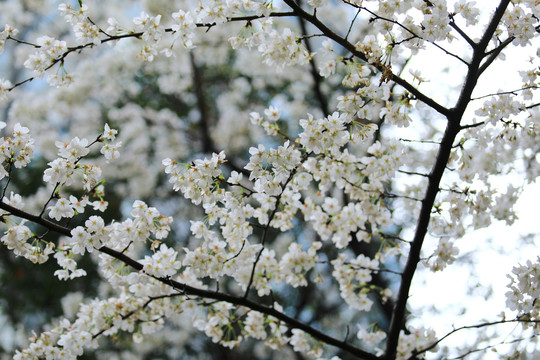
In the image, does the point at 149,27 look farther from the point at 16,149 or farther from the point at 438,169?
the point at 438,169

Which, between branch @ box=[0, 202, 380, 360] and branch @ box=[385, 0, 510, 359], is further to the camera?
branch @ box=[385, 0, 510, 359]

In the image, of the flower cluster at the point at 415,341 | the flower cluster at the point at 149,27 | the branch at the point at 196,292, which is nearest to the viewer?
the branch at the point at 196,292

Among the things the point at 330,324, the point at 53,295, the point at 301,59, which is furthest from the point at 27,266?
the point at 301,59

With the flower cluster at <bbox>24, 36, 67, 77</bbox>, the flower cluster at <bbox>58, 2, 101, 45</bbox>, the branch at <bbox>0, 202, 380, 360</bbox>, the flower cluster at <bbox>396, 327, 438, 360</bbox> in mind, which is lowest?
the branch at <bbox>0, 202, 380, 360</bbox>

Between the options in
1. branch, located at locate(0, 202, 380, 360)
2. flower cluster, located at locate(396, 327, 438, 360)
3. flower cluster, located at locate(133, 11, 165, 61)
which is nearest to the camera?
branch, located at locate(0, 202, 380, 360)

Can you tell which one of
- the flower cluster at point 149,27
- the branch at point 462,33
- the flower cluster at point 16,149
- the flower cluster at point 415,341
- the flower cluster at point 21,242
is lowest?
the flower cluster at point 21,242

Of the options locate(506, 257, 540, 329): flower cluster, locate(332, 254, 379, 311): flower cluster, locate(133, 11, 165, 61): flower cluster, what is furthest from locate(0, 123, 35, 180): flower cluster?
locate(506, 257, 540, 329): flower cluster

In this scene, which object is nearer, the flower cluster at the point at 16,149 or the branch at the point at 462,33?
the flower cluster at the point at 16,149

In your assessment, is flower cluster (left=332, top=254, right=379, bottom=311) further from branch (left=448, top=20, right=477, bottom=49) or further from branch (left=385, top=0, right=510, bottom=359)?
branch (left=448, top=20, right=477, bottom=49)

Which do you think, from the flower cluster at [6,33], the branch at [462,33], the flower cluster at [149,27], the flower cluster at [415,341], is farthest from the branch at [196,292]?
the branch at [462,33]

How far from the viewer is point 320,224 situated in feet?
11.4

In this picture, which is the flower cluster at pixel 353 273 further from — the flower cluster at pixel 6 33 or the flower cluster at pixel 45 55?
the flower cluster at pixel 6 33

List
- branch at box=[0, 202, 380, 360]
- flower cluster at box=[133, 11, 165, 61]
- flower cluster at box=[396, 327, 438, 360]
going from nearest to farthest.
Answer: branch at box=[0, 202, 380, 360] < flower cluster at box=[133, 11, 165, 61] < flower cluster at box=[396, 327, 438, 360]

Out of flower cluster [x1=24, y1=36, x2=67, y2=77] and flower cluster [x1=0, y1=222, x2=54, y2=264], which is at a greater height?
flower cluster [x1=24, y1=36, x2=67, y2=77]
